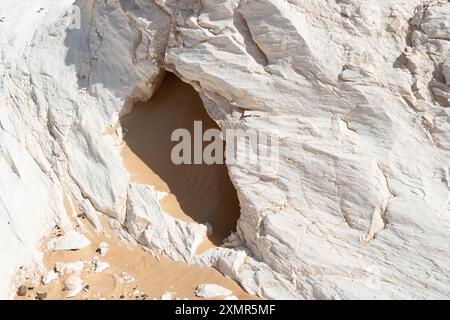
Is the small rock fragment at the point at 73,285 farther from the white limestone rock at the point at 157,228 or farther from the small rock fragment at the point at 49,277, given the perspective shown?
the white limestone rock at the point at 157,228

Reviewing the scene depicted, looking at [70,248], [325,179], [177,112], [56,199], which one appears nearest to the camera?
[325,179]

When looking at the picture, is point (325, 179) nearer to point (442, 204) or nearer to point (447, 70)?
point (442, 204)

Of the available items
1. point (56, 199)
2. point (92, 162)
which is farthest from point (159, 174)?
point (56, 199)

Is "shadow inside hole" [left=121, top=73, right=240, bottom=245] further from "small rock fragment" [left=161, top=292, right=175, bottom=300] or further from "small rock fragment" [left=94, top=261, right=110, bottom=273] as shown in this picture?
"small rock fragment" [left=94, top=261, right=110, bottom=273]

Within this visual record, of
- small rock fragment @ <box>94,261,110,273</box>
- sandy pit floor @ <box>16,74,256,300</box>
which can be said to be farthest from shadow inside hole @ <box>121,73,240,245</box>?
small rock fragment @ <box>94,261,110,273</box>
